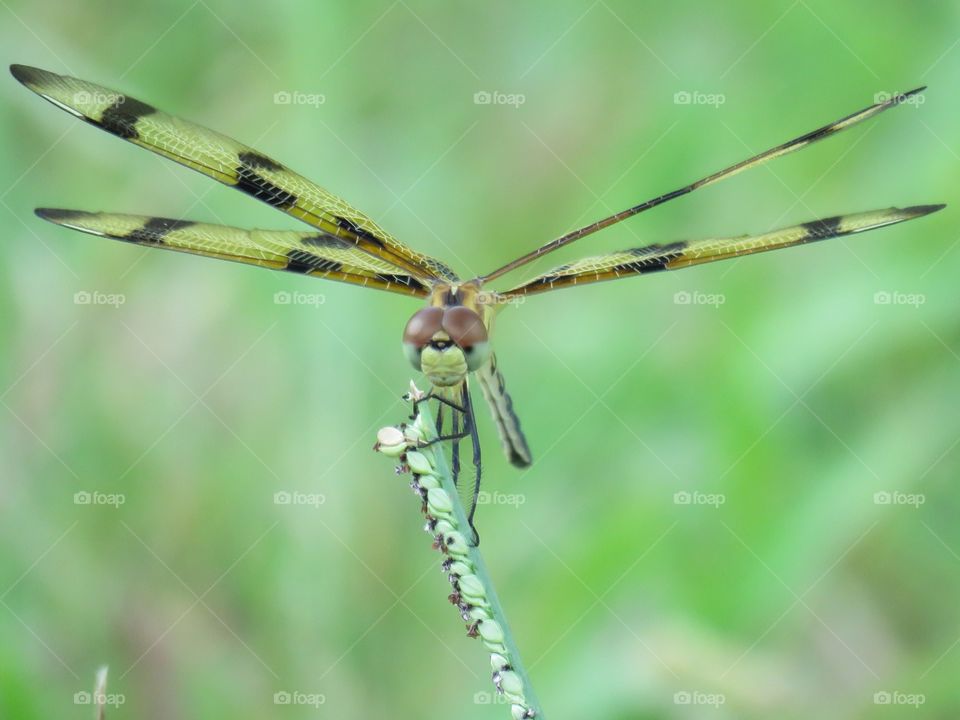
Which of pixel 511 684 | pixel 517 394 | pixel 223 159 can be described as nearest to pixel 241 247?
pixel 223 159

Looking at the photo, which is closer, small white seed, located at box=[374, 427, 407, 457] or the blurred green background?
small white seed, located at box=[374, 427, 407, 457]

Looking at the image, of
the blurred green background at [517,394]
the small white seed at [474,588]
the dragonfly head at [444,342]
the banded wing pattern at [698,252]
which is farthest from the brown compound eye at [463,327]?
the blurred green background at [517,394]

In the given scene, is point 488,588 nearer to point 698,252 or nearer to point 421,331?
point 421,331

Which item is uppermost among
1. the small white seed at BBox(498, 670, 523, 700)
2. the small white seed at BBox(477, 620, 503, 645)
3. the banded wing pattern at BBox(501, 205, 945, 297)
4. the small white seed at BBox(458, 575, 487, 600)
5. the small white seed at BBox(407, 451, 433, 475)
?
the banded wing pattern at BBox(501, 205, 945, 297)

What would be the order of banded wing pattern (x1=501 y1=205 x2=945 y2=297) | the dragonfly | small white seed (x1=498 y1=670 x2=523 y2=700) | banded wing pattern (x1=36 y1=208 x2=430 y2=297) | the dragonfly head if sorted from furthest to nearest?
banded wing pattern (x1=36 y1=208 x2=430 y2=297)
banded wing pattern (x1=501 y1=205 x2=945 y2=297)
the dragonfly
the dragonfly head
small white seed (x1=498 y1=670 x2=523 y2=700)

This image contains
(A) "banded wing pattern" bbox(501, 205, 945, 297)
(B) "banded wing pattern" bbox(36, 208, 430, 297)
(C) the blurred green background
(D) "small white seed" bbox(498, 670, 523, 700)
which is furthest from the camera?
(C) the blurred green background

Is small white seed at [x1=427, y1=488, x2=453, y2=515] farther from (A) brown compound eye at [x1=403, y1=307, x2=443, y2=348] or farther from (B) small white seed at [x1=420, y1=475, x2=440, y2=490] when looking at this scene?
(A) brown compound eye at [x1=403, y1=307, x2=443, y2=348]

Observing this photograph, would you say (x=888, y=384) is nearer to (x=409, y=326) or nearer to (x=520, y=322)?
(x=520, y=322)

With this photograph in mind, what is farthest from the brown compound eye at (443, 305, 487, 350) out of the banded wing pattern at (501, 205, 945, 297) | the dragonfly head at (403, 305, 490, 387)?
the banded wing pattern at (501, 205, 945, 297)
